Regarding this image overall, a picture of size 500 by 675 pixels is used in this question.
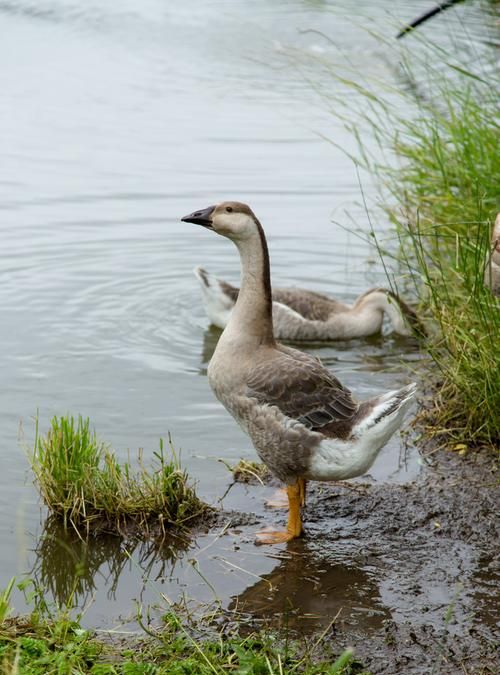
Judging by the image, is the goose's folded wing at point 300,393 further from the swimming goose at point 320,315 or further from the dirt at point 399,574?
the swimming goose at point 320,315

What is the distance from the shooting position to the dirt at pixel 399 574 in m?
4.93

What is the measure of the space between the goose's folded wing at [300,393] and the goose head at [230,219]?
808 millimetres

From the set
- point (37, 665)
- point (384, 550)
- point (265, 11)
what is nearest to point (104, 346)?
point (384, 550)

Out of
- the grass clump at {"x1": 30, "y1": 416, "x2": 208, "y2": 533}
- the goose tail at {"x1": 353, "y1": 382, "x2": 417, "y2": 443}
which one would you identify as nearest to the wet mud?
the grass clump at {"x1": 30, "y1": 416, "x2": 208, "y2": 533}

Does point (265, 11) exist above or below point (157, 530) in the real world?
above

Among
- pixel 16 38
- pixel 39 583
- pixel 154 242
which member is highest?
pixel 16 38

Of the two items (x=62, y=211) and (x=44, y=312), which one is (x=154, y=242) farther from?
(x=44, y=312)

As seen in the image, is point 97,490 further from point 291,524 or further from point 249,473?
point 249,473

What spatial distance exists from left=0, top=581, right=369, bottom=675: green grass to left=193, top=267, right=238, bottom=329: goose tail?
17.4 feet

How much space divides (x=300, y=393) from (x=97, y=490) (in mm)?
1307

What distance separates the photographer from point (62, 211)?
44.0ft

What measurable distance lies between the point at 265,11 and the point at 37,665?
899 inches

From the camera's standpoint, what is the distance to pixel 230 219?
6.41 metres

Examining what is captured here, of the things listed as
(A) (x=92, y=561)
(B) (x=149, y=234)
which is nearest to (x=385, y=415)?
(A) (x=92, y=561)
